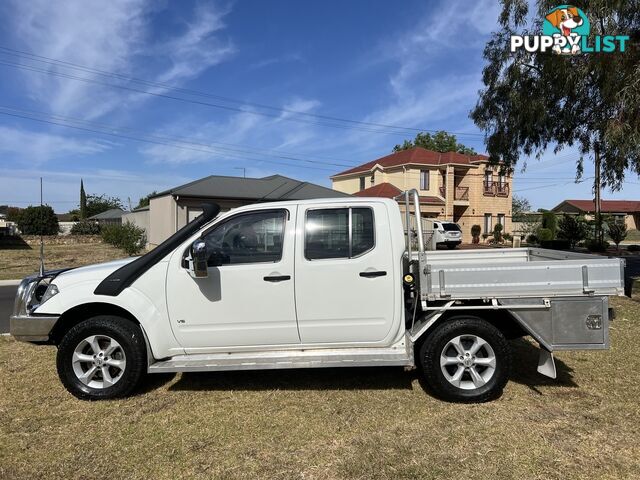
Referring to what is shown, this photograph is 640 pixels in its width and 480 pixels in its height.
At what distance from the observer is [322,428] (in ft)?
13.5

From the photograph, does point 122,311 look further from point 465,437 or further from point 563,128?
point 563,128

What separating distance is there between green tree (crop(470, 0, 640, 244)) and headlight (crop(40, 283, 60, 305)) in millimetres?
10618

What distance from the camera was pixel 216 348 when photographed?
4695 millimetres

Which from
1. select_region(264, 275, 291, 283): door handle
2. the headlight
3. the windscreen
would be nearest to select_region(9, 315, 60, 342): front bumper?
the headlight

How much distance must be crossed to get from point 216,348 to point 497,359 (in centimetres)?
264

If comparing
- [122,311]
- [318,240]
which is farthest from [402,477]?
[122,311]

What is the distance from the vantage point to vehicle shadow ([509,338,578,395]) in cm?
512

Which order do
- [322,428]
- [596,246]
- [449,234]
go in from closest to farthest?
[322,428], [596,246], [449,234]

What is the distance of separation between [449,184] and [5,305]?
33019mm

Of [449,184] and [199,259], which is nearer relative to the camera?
[199,259]

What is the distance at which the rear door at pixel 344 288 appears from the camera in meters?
4.62

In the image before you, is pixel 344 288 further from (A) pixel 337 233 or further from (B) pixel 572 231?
(B) pixel 572 231

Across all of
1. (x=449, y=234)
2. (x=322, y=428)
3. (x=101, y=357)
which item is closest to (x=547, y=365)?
(x=322, y=428)

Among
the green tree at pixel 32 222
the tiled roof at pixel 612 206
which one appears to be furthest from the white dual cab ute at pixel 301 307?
the tiled roof at pixel 612 206
